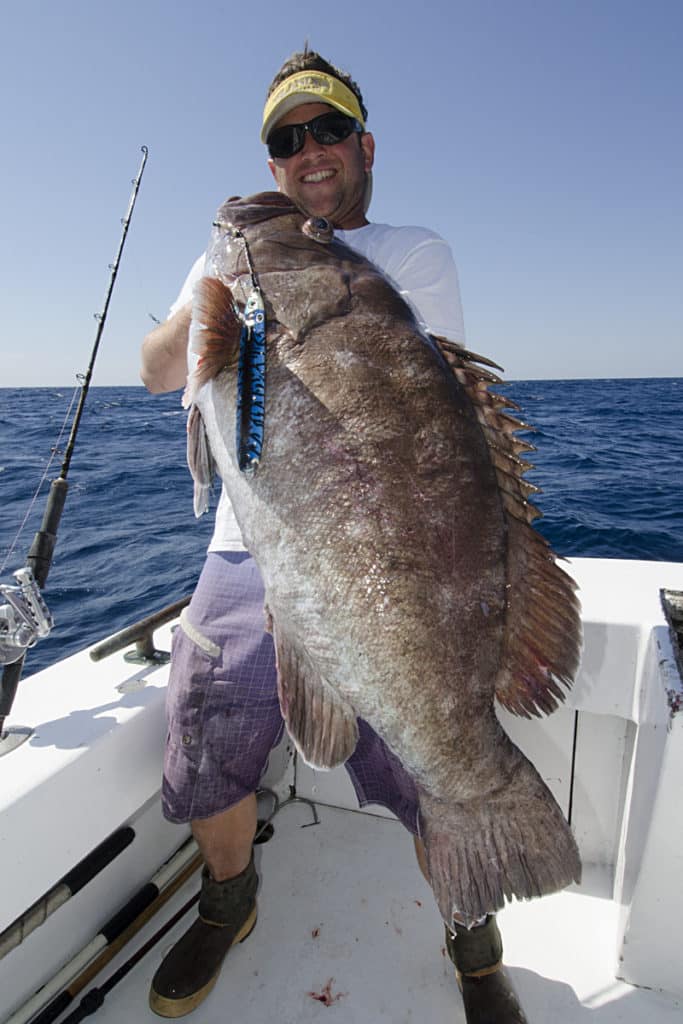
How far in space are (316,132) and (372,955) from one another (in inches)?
117

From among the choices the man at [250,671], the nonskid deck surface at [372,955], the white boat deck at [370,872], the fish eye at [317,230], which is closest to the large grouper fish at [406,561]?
the fish eye at [317,230]

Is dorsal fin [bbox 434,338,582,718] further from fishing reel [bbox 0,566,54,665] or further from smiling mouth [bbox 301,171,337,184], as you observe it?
fishing reel [bbox 0,566,54,665]

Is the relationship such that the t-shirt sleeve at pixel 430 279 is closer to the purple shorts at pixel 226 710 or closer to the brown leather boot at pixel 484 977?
the purple shorts at pixel 226 710

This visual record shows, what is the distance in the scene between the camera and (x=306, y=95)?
2.16 metres

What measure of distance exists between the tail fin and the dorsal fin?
219 millimetres

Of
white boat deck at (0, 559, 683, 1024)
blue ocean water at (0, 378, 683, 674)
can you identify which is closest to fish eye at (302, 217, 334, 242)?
blue ocean water at (0, 378, 683, 674)

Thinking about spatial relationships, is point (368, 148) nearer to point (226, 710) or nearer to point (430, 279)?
point (430, 279)

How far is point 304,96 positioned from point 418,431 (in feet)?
4.42

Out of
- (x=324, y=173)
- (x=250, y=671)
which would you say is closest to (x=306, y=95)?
(x=324, y=173)

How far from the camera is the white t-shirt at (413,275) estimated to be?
2.11 metres

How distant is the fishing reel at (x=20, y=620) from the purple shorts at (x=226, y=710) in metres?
0.45

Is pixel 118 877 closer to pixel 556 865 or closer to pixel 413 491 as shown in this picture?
pixel 556 865

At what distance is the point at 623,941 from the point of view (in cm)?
221

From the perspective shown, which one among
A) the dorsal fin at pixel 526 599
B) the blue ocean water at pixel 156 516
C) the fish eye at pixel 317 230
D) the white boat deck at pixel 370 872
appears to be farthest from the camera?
the blue ocean water at pixel 156 516
